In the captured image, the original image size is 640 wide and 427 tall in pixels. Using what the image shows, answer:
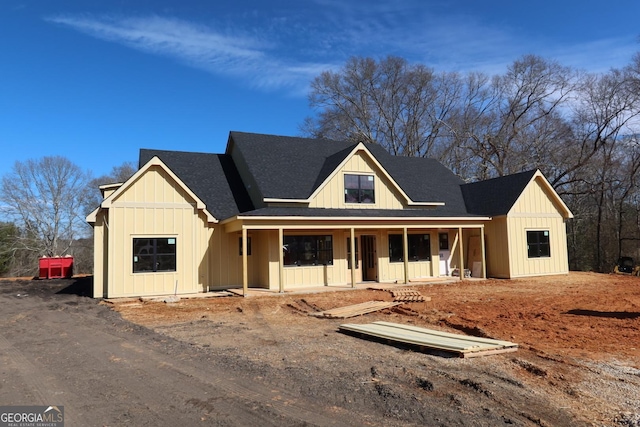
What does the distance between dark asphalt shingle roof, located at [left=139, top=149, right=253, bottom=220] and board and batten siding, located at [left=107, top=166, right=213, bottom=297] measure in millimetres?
1419

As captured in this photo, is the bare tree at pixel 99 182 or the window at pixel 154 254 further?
the bare tree at pixel 99 182

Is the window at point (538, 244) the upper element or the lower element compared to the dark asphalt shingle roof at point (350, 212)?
lower

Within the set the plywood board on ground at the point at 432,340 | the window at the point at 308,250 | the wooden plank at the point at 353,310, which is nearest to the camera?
the plywood board on ground at the point at 432,340

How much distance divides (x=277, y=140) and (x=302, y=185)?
404cm

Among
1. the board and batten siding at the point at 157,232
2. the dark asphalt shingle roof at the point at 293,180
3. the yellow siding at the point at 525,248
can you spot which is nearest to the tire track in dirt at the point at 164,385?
the board and batten siding at the point at 157,232

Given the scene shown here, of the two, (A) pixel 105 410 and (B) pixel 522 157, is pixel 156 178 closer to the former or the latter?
(A) pixel 105 410

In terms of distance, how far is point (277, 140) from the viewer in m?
21.7

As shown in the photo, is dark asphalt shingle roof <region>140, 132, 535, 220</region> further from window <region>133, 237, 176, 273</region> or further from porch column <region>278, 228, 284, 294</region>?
window <region>133, 237, 176, 273</region>

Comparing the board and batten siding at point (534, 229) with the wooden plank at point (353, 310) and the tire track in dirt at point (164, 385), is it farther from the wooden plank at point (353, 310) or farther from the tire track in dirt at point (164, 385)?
the tire track in dirt at point (164, 385)

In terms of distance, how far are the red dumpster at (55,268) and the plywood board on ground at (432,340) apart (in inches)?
819

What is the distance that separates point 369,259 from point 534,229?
8013 millimetres

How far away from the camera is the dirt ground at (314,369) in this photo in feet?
15.5

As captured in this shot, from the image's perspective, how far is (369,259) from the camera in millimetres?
19609

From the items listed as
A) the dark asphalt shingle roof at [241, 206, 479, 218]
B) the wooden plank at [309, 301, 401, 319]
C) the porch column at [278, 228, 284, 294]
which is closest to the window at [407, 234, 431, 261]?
the dark asphalt shingle roof at [241, 206, 479, 218]
